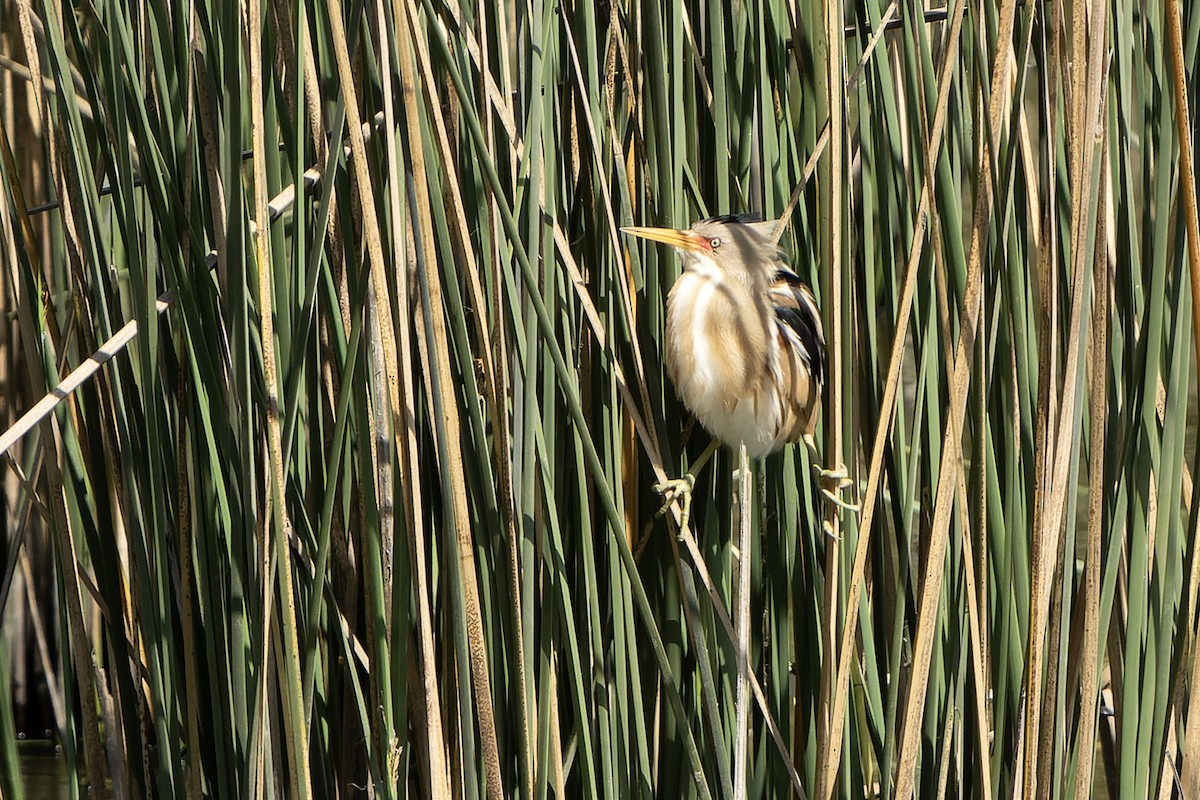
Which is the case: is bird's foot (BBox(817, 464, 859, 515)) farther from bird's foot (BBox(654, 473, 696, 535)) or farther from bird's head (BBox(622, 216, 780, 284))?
bird's head (BBox(622, 216, 780, 284))

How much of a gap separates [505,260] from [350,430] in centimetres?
25

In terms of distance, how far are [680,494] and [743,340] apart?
0.26 m

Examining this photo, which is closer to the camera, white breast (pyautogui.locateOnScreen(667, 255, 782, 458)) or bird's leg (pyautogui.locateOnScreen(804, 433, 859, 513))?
bird's leg (pyautogui.locateOnScreen(804, 433, 859, 513))

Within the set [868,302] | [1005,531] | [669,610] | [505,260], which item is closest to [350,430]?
[505,260]

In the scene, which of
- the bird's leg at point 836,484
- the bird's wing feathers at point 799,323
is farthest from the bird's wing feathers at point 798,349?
the bird's leg at point 836,484

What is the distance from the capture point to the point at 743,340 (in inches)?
56.2

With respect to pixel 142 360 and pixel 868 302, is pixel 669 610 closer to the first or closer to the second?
pixel 868 302

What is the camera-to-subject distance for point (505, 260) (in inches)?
43.2

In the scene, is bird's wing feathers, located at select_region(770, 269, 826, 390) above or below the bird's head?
below

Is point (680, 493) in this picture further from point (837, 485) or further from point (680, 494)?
point (837, 485)

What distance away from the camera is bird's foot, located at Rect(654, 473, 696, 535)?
3.94ft

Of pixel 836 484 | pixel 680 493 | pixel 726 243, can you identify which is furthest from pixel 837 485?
pixel 726 243

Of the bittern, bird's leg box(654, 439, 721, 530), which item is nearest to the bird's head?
the bittern

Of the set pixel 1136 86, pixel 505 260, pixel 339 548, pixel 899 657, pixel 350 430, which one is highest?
pixel 1136 86
